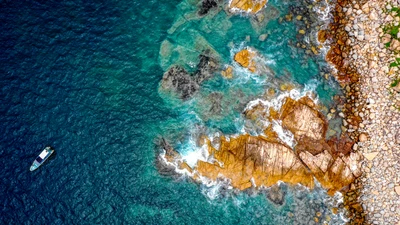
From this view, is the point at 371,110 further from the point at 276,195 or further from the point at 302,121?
the point at 276,195

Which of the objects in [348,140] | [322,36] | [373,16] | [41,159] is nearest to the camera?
[373,16]

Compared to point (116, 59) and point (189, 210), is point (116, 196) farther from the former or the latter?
point (116, 59)

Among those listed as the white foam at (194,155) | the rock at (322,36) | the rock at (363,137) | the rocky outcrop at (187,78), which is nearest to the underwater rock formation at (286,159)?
the white foam at (194,155)

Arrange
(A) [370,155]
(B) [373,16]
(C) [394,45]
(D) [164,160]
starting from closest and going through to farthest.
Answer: (C) [394,45] < (A) [370,155] < (B) [373,16] < (D) [164,160]

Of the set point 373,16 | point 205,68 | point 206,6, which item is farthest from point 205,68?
point 373,16

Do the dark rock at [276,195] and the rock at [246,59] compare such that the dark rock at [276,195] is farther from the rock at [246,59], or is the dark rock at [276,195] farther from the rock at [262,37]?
the rock at [262,37]

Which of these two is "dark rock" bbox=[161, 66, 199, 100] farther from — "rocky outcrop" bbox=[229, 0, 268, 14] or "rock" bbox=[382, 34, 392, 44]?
"rock" bbox=[382, 34, 392, 44]
